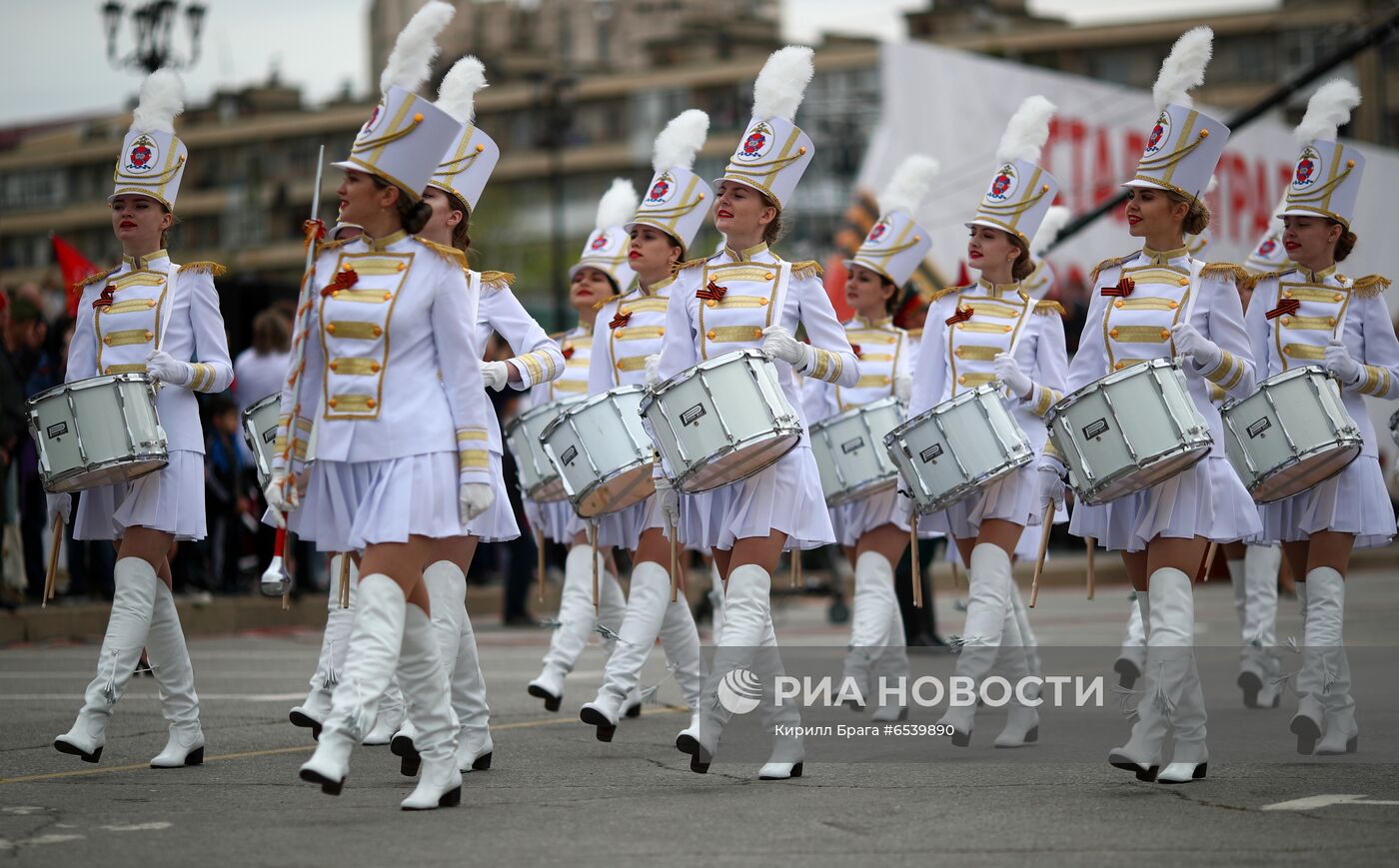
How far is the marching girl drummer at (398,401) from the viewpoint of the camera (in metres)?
6.84

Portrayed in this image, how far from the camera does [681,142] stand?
34.4 ft

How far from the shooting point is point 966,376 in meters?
9.81

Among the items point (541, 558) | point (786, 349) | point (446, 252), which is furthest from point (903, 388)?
point (446, 252)

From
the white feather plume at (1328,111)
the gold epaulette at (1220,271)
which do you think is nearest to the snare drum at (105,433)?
the gold epaulette at (1220,271)

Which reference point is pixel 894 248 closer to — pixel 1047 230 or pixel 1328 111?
pixel 1047 230

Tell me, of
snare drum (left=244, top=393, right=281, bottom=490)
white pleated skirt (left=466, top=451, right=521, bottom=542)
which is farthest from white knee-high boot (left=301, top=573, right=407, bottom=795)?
snare drum (left=244, top=393, right=281, bottom=490)

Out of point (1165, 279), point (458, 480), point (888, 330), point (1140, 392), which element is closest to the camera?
point (458, 480)

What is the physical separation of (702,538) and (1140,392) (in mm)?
1834

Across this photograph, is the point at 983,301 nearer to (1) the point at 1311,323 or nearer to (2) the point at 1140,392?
(1) the point at 1311,323

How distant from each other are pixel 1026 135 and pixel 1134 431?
299cm

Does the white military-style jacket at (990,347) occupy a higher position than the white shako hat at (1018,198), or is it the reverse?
the white shako hat at (1018,198)

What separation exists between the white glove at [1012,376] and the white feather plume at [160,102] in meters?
3.80

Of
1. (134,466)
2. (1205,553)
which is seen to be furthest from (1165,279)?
(134,466)

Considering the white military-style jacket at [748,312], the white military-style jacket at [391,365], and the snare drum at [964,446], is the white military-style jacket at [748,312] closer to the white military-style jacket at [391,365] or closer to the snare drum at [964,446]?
the snare drum at [964,446]
